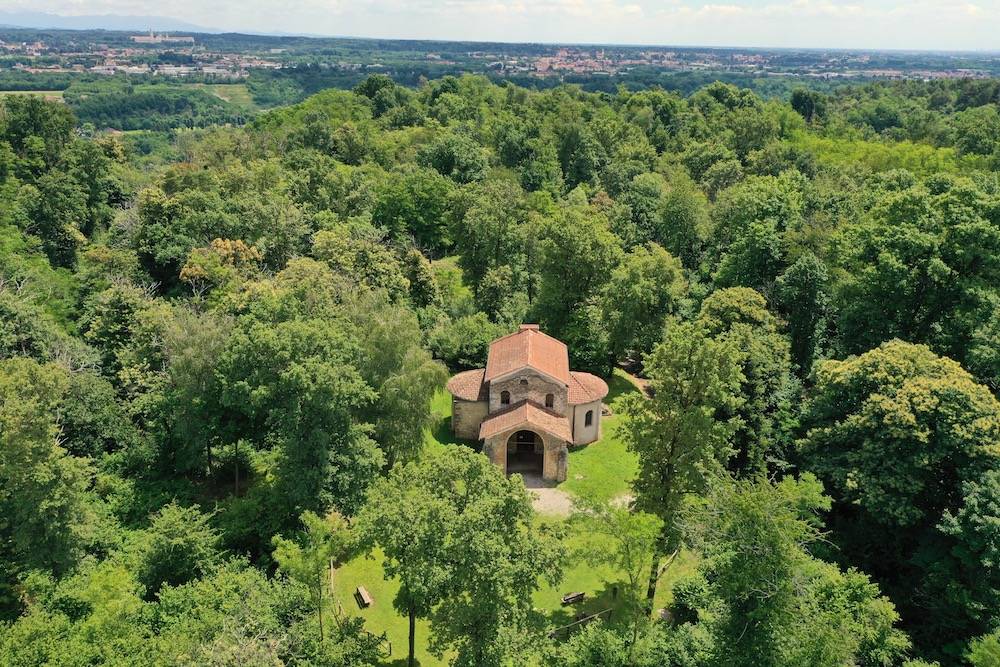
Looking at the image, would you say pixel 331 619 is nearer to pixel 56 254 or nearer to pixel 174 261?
pixel 174 261

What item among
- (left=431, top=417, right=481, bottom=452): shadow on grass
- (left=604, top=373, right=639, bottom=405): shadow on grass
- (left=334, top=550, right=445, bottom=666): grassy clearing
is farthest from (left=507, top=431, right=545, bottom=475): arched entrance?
(left=334, top=550, right=445, bottom=666): grassy clearing

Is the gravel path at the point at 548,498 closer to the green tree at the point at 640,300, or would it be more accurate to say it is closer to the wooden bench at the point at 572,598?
the wooden bench at the point at 572,598

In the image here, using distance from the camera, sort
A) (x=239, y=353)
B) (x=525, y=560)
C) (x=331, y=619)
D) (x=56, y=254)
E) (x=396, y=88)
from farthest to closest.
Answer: (x=396, y=88)
(x=56, y=254)
(x=239, y=353)
(x=331, y=619)
(x=525, y=560)

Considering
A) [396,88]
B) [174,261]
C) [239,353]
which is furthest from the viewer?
[396,88]

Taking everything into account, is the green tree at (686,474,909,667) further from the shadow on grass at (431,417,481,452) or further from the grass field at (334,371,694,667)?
the shadow on grass at (431,417,481,452)

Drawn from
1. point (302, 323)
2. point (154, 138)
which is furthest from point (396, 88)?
point (302, 323)

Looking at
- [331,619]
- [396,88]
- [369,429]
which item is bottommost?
[331,619]

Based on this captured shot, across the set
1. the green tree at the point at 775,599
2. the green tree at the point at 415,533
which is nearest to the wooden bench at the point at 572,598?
the green tree at the point at 775,599

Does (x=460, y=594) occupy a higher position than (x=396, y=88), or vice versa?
(x=396, y=88)
